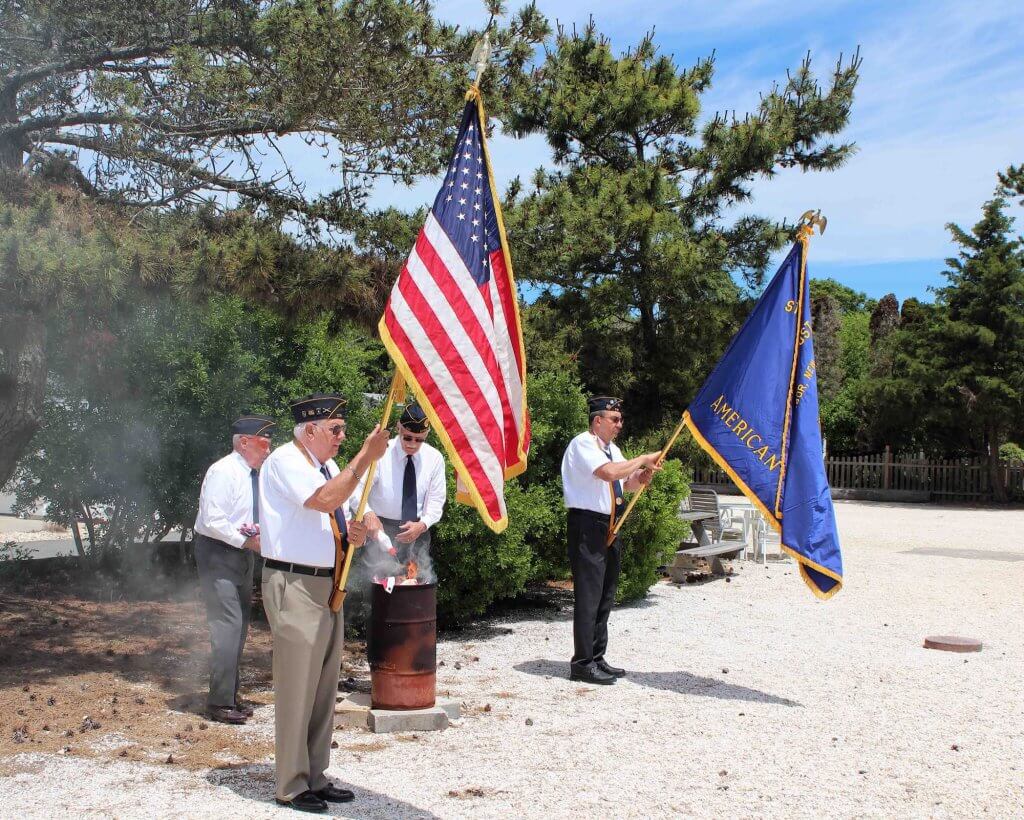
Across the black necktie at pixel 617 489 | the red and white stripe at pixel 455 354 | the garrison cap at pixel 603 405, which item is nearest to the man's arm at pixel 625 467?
the black necktie at pixel 617 489

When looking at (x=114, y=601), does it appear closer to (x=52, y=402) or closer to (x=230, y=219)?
(x=52, y=402)

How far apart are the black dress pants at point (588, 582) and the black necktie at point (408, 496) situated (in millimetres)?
1250

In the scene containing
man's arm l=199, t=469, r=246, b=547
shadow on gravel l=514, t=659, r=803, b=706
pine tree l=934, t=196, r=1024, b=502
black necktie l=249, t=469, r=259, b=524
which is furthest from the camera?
pine tree l=934, t=196, r=1024, b=502

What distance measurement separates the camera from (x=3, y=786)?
4.82 meters

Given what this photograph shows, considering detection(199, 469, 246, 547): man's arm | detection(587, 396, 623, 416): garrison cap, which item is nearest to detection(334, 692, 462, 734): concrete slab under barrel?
detection(199, 469, 246, 547): man's arm

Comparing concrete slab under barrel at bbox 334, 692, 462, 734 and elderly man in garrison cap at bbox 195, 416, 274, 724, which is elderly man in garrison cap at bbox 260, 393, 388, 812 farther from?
elderly man in garrison cap at bbox 195, 416, 274, 724

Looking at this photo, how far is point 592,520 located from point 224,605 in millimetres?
2599

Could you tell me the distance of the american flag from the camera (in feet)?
16.0

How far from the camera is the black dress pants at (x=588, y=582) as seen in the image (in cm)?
736

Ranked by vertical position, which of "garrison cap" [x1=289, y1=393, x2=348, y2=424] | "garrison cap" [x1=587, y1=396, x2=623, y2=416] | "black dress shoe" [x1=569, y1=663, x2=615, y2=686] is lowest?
"black dress shoe" [x1=569, y1=663, x2=615, y2=686]

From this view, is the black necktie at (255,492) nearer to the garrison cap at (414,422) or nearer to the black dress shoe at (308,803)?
the garrison cap at (414,422)

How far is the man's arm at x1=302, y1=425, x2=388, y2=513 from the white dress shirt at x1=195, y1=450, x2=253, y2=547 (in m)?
2.07

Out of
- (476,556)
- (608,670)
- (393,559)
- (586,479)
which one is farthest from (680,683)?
(393,559)

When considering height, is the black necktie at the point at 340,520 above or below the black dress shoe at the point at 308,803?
above
